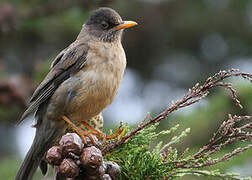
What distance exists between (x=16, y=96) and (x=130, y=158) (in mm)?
2855

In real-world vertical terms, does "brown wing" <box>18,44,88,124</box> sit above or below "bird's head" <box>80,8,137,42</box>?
below

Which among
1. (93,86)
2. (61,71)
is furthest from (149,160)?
(61,71)

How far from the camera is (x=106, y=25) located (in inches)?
176

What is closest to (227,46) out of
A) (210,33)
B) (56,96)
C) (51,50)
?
(210,33)

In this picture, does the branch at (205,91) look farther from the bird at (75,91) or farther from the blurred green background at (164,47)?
the blurred green background at (164,47)

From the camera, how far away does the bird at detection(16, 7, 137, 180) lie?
146 inches

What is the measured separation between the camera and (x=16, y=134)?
322 inches

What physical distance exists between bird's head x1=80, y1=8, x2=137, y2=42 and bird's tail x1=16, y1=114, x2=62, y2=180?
1084 mm

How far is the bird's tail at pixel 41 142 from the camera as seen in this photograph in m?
3.50

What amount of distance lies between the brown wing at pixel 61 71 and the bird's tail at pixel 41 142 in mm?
249

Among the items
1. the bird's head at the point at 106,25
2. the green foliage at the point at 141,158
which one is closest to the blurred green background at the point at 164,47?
the bird's head at the point at 106,25

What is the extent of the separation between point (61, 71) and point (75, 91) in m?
0.36

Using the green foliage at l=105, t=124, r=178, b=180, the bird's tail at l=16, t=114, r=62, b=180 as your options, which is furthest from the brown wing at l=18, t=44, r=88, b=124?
the green foliage at l=105, t=124, r=178, b=180

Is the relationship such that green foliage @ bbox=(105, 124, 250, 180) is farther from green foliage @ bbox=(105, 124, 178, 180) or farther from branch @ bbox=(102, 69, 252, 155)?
branch @ bbox=(102, 69, 252, 155)
